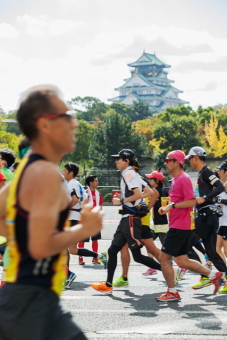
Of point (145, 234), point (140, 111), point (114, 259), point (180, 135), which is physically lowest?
point (114, 259)

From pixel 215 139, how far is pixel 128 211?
238 feet

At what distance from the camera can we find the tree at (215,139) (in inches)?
3132

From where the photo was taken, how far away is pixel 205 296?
8.29 meters

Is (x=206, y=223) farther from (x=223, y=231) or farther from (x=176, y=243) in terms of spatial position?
(x=176, y=243)

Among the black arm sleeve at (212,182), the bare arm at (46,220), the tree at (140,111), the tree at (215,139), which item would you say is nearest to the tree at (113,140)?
the tree at (215,139)

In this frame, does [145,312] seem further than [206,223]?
No

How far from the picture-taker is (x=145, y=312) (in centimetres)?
719

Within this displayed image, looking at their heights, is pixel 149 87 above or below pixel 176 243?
above

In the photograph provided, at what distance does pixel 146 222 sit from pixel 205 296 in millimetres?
2145

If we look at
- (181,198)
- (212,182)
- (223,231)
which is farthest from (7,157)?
(223,231)

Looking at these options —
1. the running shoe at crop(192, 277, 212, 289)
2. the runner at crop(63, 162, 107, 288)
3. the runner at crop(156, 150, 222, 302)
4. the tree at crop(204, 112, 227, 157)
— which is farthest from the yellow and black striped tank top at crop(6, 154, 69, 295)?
the tree at crop(204, 112, 227, 157)

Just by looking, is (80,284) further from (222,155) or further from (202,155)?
(222,155)

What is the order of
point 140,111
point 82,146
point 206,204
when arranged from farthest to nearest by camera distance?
point 140,111 < point 82,146 < point 206,204

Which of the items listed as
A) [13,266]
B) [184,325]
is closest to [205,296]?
[184,325]
